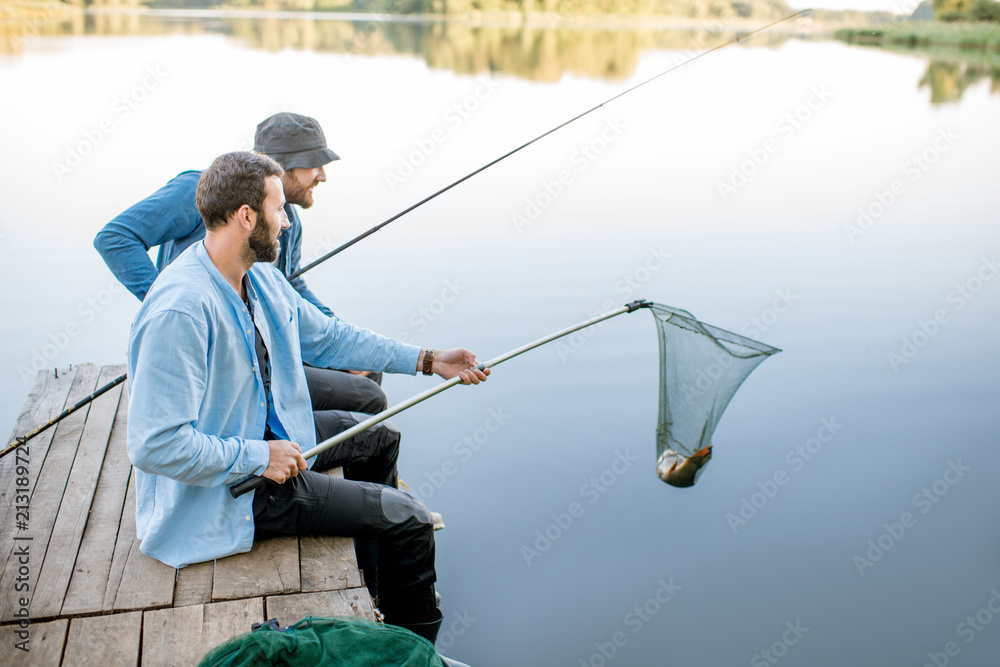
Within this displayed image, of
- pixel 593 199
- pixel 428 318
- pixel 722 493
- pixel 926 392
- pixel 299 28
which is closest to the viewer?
pixel 722 493

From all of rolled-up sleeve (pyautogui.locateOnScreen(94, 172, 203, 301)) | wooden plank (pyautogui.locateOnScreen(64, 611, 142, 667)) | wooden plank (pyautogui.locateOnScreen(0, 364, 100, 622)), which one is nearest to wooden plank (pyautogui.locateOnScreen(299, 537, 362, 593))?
wooden plank (pyautogui.locateOnScreen(64, 611, 142, 667))

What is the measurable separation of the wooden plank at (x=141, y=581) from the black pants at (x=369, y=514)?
Result: 0.26m

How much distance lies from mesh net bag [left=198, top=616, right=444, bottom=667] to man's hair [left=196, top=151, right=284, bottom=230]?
102cm

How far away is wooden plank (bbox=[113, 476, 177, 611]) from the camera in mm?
2080

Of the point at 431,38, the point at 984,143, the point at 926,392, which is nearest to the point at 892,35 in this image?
the point at 431,38

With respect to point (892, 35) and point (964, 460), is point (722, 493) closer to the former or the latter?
point (964, 460)

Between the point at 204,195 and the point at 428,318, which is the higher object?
the point at 204,195

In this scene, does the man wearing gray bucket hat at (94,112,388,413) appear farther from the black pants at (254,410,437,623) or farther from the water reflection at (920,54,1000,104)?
the water reflection at (920,54,1000,104)

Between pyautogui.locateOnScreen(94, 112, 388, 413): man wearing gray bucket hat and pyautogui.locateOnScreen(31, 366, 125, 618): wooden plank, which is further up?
pyautogui.locateOnScreen(94, 112, 388, 413): man wearing gray bucket hat

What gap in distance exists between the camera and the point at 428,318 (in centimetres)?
555

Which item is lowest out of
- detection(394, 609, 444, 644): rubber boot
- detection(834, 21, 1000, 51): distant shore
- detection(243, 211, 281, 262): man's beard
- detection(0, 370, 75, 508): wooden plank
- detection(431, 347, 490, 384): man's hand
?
detection(394, 609, 444, 644): rubber boot

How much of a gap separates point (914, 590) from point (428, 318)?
3348 millimetres

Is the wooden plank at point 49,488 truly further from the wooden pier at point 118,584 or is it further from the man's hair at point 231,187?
the man's hair at point 231,187

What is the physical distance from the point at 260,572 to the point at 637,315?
12.4 ft
